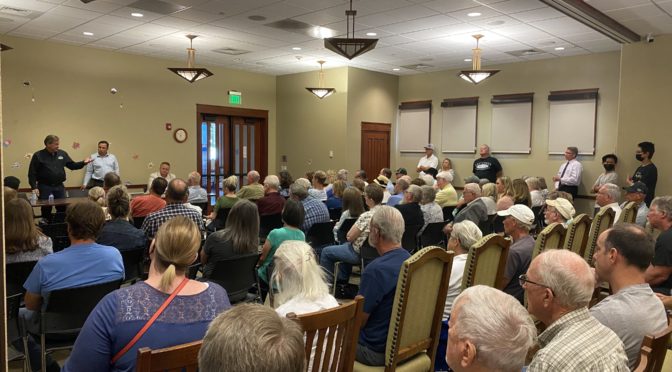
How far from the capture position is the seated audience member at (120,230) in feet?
12.6

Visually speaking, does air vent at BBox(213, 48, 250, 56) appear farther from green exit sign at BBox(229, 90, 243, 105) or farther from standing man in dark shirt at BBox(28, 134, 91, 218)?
standing man in dark shirt at BBox(28, 134, 91, 218)

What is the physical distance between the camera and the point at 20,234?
10.1 ft

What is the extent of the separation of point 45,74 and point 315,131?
18.1ft

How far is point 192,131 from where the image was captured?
11.0 m

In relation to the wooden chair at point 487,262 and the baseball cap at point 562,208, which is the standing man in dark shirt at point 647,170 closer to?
the baseball cap at point 562,208

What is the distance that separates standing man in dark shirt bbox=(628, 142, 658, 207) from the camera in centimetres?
759

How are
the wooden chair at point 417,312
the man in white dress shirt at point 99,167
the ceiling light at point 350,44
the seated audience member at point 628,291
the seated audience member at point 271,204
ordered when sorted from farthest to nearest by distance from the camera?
the man in white dress shirt at point 99,167
the ceiling light at point 350,44
the seated audience member at point 271,204
the wooden chair at point 417,312
the seated audience member at point 628,291

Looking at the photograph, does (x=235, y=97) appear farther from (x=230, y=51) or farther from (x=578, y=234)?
(x=578, y=234)

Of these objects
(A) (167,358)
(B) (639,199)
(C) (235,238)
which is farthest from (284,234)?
(B) (639,199)

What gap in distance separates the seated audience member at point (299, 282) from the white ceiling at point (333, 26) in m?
4.67

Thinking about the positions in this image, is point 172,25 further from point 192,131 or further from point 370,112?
point 370,112

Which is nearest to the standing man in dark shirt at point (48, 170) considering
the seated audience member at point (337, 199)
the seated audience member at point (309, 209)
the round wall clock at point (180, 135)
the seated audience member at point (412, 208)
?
the round wall clock at point (180, 135)

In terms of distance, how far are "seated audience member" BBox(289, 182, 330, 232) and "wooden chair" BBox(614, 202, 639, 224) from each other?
2950 mm

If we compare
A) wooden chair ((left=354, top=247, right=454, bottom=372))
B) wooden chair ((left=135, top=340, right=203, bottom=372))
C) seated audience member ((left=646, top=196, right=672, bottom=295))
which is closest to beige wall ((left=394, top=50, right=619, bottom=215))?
seated audience member ((left=646, top=196, right=672, bottom=295))
